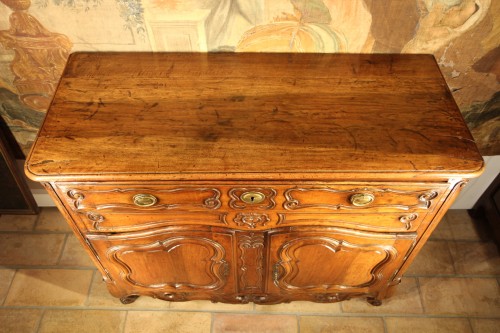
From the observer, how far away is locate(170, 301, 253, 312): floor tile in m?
1.77

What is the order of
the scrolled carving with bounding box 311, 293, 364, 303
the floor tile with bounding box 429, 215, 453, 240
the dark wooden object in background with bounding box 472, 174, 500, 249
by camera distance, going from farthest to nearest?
the floor tile with bounding box 429, 215, 453, 240 → the dark wooden object in background with bounding box 472, 174, 500, 249 → the scrolled carving with bounding box 311, 293, 364, 303

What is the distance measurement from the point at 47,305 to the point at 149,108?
1.19 metres

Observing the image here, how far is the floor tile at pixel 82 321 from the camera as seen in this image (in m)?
1.71

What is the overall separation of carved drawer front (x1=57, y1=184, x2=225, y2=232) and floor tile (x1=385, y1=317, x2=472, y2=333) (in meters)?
1.04

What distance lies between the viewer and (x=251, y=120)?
3.55 feet

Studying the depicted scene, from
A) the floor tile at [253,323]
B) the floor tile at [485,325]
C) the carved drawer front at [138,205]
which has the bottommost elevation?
the floor tile at [485,325]

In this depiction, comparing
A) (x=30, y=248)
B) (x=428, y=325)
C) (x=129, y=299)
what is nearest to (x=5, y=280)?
(x=30, y=248)

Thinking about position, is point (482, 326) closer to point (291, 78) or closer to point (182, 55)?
point (291, 78)

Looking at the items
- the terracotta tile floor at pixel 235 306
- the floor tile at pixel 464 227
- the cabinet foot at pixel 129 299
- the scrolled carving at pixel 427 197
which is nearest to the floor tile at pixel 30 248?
the terracotta tile floor at pixel 235 306

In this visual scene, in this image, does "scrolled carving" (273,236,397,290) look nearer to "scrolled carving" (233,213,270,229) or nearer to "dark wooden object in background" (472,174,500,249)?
"scrolled carving" (233,213,270,229)

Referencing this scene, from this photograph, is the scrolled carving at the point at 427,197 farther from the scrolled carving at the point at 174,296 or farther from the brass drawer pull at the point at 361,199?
the scrolled carving at the point at 174,296

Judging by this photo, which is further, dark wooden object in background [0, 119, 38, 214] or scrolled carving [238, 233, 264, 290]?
dark wooden object in background [0, 119, 38, 214]

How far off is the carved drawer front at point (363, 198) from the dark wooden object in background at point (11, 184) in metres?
1.25

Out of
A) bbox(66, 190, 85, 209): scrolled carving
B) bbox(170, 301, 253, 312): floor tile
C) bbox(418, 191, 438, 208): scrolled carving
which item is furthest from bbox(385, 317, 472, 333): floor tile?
bbox(66, 190, 85, 209): scrolled carving
